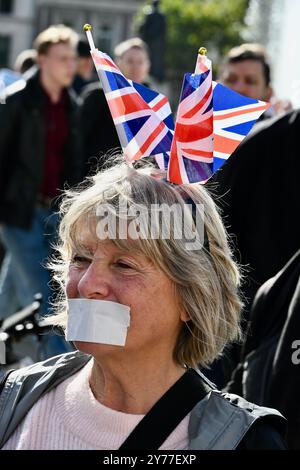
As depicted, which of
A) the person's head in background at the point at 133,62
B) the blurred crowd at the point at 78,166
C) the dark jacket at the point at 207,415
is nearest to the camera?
the dark jacket at the point at 207,415

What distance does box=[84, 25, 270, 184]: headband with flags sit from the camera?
255 centimetres

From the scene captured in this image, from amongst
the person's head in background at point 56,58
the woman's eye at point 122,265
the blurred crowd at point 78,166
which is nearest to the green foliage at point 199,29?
the blurred crowd at point 78,166

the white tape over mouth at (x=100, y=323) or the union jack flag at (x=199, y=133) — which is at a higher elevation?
the union jack flag at (x=199, y=133)

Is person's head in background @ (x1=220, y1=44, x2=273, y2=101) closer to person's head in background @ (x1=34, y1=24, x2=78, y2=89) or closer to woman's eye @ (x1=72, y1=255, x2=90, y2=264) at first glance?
person's head in background @ (x1=34, y1=24, x2=78, y2=89)

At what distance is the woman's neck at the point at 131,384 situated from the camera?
247 centimetres

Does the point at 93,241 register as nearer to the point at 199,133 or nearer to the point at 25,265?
the point at 199,133

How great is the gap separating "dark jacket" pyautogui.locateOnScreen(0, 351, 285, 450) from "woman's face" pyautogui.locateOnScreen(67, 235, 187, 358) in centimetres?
16

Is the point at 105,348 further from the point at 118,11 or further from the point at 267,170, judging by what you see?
the point at 118,11

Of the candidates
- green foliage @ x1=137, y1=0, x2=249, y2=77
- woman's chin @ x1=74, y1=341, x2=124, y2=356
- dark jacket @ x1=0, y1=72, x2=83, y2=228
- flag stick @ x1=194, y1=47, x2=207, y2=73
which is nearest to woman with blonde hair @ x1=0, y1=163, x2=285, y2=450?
woman's chin @ x1=74, y1=341, x2=124, y2=356

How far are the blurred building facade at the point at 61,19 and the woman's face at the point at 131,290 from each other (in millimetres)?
72356

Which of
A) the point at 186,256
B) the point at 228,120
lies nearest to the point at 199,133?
the point at 228,120

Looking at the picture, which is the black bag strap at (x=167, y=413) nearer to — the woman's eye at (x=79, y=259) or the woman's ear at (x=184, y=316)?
the woman's ear at (x=184, y=316)

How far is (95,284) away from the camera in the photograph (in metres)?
2.46
